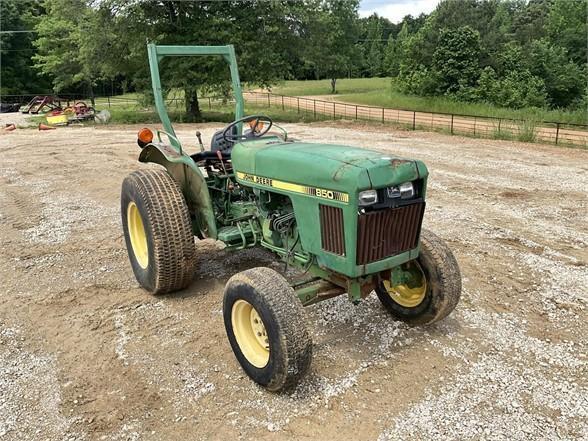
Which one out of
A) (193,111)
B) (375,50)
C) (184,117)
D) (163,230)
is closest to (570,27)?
(193,111)

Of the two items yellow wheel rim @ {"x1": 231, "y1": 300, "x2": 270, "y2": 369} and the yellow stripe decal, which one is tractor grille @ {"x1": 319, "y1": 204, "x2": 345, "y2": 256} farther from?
yellow wheel rim @ {"x1": 231, "y1": 300, "x2": 270, "y2": 369}

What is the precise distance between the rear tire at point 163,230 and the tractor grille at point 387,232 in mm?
1675

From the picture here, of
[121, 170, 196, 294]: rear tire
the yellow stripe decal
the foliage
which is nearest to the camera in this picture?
the yellow stripe decal

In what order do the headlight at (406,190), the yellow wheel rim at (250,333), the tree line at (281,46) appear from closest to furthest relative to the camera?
the headlight at (406,190)
the yellow wheel rim at (250,333)
the tree line at (281,46)

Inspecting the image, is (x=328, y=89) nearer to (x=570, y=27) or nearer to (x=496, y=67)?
(x=570, y=27)

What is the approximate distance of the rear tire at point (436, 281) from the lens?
3592mm

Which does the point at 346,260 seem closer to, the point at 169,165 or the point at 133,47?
the point at 169,165

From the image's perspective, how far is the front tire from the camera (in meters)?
2.94

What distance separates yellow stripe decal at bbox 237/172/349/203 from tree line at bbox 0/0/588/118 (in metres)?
16.7

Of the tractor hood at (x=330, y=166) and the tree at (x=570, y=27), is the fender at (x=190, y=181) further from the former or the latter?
the tree at (x=570, y=27)

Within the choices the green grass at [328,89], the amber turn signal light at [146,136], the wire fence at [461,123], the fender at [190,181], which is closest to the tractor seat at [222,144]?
the fender at [190,181]

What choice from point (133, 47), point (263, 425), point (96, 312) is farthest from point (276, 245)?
point (133, 47)

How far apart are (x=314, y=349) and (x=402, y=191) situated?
128 cm

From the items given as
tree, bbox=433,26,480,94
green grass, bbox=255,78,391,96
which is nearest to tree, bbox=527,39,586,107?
tree, bbox=433,26,480,94
